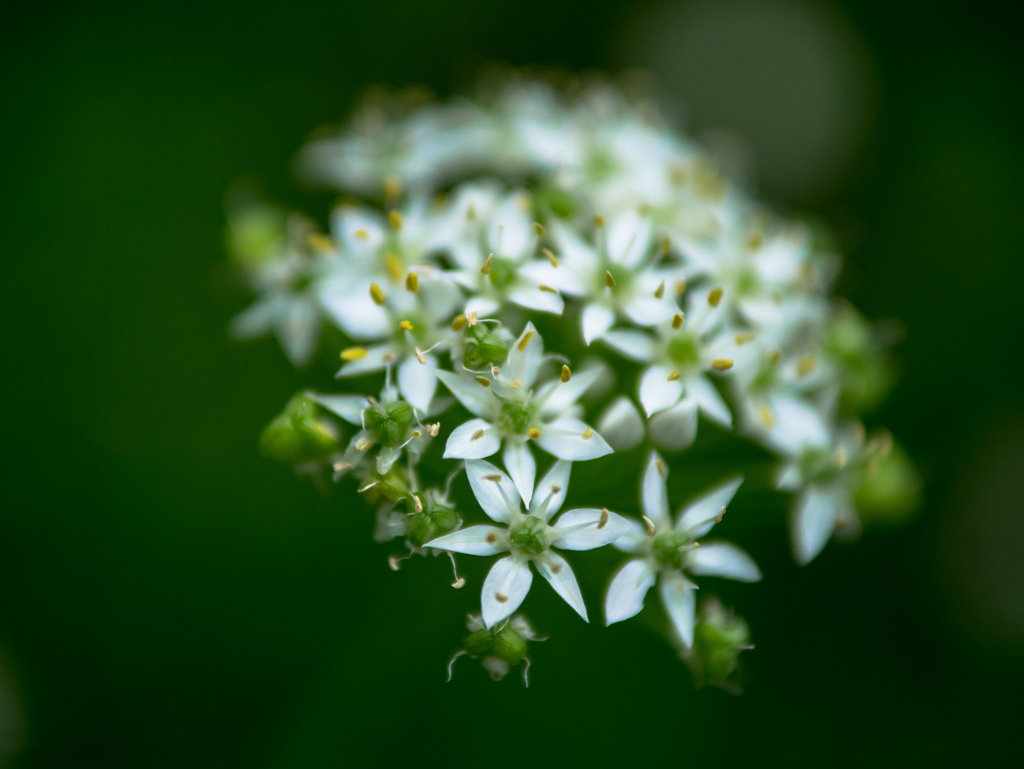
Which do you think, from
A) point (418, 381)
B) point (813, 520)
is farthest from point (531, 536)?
point (813, 520)

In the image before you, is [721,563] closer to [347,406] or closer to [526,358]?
[526,358]

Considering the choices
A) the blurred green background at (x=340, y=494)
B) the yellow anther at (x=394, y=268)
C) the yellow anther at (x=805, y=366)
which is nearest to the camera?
the yellow anther at (x=394, y=268)

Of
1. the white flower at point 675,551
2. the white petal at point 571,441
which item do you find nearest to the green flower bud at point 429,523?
the white petal at point 571,441

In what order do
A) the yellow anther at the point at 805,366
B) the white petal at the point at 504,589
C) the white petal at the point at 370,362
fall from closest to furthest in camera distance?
the white petal at the point at 504,589 < the white petal at the point at 370,362 < the yellow anther at the point at 805,366

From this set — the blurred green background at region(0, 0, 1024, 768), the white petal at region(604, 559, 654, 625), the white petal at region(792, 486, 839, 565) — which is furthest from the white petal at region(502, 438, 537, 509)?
the white petal at region(792, 486, 839, 565)

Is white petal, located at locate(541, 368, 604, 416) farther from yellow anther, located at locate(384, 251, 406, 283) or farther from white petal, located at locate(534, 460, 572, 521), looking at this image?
yellow anther, located at locate(384, 251, 406, 283)

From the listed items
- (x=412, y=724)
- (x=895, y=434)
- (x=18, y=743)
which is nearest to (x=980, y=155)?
(x=895, y=434)

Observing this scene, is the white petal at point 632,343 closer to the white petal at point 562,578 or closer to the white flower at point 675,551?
the white flower at point 675,551
